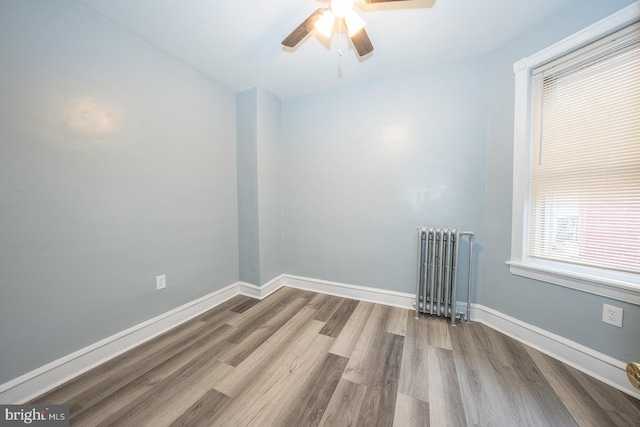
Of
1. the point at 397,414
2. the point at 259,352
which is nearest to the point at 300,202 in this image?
the point at 259,352

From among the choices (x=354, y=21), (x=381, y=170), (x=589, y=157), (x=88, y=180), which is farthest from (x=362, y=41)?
(x=88, y=180)

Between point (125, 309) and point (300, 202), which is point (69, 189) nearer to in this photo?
point (125, 309)

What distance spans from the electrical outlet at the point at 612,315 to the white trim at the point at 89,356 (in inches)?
125

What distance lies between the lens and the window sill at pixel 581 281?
125cm

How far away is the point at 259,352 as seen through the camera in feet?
5.24

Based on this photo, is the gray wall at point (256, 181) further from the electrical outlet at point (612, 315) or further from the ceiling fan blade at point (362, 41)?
the electrical outlet at point (612, 315)

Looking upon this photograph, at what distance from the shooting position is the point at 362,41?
146 cm

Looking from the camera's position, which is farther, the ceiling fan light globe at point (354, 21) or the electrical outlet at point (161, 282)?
the electrical outlet at point (161, 282)

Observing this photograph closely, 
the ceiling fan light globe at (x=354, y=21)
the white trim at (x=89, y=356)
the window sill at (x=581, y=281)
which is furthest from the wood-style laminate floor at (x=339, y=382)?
the ceiling fan light globe at (x=354, y=21)

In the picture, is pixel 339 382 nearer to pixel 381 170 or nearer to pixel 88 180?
pixel 381 170

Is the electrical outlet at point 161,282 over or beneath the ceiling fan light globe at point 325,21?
beneath

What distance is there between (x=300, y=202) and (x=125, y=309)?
1.89 metres

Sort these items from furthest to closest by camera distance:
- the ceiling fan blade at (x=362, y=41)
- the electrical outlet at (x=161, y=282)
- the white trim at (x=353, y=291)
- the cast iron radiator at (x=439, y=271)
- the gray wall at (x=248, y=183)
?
1. the gray wall at (x=248, y=183)
2. the white trim at (x=353, y=291)
3. the cast iron radiator at (x=439, y=271)
4. the electrical outlet at (x=161, y=282)
5. the ceiling fan blade at (x=362, y=41)

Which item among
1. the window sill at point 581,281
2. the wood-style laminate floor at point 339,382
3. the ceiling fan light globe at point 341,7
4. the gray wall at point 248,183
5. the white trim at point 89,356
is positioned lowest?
the wood-style laminate floor at point 339,382
